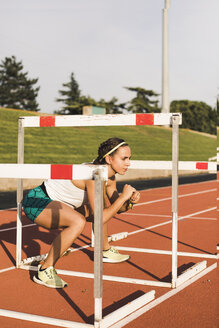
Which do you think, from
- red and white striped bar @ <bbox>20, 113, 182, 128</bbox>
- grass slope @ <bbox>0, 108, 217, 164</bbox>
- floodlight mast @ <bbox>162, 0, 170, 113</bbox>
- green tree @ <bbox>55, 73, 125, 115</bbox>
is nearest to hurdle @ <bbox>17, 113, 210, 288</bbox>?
red and white striped bar @ <bbox>20, 113, 182, 128</bbox>

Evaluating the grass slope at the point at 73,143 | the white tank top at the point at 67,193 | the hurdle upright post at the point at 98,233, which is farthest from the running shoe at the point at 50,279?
the grass slope at the point at 73,143

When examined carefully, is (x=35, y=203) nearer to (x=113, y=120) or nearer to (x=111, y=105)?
(x=113, y=120)

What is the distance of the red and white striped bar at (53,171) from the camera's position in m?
3.20

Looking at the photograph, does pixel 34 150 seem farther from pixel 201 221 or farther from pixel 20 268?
pixel 20 268

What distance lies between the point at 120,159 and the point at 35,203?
96 centimetres

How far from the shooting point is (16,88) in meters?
68.9

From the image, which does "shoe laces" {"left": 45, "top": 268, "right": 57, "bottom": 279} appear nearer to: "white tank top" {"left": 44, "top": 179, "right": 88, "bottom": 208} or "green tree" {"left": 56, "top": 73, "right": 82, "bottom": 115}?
"white tank top" {"left": 44, "top": 179, "right": 88, "bottom": 208}

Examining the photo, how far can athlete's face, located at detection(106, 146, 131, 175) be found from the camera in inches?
169

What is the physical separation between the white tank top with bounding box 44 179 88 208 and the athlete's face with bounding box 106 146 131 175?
1.38 feet

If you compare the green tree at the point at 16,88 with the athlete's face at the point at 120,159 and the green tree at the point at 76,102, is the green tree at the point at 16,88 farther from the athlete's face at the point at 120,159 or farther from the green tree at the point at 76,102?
the athlete's face at the point at 120,159

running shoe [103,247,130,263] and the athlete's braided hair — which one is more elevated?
the athlete's braided hair

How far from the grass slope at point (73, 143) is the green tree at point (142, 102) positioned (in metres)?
33.6

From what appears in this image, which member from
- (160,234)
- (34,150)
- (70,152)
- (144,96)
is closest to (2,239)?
(160,234)

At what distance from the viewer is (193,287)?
14.3ft
